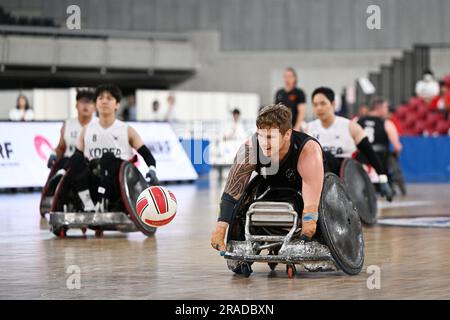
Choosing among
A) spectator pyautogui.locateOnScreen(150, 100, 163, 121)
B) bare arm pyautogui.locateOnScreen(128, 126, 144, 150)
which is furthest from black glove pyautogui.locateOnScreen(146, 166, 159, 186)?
spectator pyautogui.locateOnScreen(150, 100, 163, 121)

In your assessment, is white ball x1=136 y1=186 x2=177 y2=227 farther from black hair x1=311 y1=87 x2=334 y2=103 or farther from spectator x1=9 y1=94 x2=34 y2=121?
spectator x1=9 y1=94 x2=34 y2=121

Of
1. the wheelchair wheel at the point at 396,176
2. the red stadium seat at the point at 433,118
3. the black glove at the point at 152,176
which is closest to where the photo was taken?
the black glove at the point at 152,176

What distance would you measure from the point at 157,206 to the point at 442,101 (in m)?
→ 23.2

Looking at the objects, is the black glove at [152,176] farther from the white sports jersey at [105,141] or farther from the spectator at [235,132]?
the spectator at [235,132]

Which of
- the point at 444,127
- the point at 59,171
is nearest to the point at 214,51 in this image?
the point at 444,127

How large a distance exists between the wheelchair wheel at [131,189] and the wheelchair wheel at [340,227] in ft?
13.9

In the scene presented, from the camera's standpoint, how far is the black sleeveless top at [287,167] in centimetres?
909

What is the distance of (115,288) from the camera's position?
828 centimetres

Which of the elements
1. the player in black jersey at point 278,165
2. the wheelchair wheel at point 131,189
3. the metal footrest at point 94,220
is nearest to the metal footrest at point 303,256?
the player in black jersey at point 278,165

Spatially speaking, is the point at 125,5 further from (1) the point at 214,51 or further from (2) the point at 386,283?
(2) the point at 386,283

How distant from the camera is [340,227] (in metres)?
9.05

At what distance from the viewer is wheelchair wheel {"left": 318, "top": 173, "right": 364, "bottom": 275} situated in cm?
885

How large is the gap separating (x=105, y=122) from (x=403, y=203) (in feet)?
27.4

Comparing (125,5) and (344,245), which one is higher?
(125,5)
